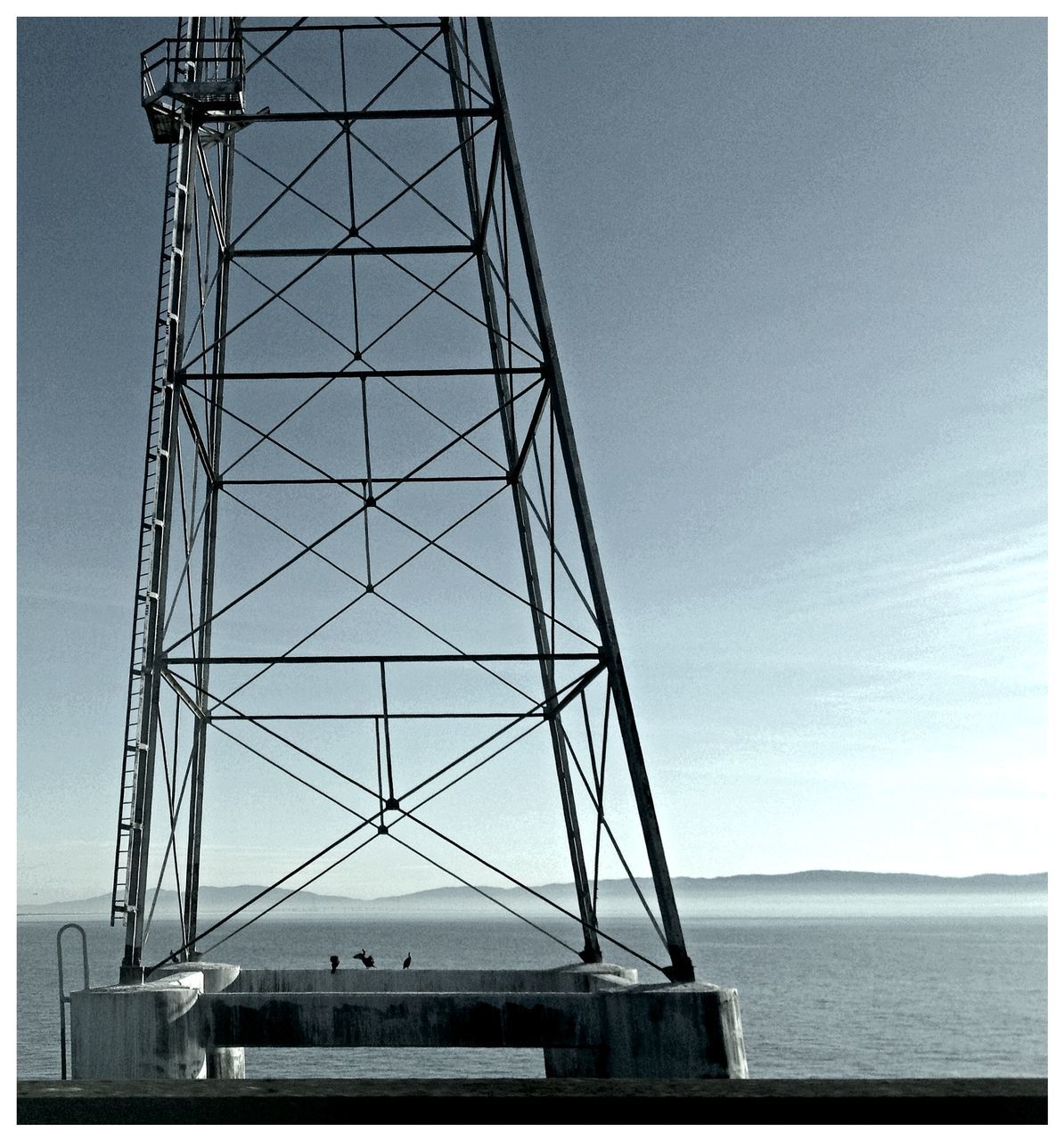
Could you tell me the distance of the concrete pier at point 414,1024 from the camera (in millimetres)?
9195

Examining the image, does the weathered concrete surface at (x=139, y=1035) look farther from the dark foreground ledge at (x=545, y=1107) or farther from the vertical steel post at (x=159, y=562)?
the dark foreground ledge at (x=545, y=1107)

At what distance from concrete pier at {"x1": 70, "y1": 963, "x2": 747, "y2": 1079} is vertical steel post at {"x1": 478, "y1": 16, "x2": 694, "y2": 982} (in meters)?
0.76

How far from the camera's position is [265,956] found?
79.8 m

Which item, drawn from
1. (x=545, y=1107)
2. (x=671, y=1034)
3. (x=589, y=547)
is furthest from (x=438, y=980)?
(x=545, y=1107)

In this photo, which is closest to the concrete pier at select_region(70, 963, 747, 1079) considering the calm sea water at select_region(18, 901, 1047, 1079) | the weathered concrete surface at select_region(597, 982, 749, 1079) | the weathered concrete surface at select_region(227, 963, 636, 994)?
the weathered concrete surface at select_region(597, 982, 749, 1079)

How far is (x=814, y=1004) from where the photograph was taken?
5234 cm

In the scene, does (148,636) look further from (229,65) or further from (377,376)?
(229,65)

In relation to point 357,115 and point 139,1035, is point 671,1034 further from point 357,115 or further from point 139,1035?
point 357,115

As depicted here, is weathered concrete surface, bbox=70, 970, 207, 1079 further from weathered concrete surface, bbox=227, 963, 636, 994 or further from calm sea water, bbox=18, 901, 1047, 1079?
calm sea water, bbox=18, 901, 1047, 1079

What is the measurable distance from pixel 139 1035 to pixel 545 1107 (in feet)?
21.0

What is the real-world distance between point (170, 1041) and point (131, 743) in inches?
127

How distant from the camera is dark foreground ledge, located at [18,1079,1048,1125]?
4141 mm
